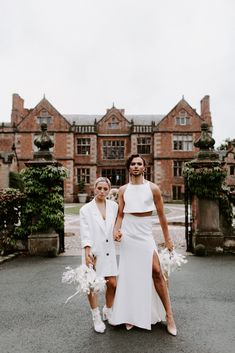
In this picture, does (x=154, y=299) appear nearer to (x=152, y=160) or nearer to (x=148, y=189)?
(x=148, y=189)

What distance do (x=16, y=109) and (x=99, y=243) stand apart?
120 feet

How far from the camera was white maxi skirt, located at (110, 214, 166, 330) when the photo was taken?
3.57m

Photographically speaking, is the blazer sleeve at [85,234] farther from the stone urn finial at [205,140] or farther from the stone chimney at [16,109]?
the stone chimney at [16,109]

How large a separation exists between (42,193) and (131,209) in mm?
4802

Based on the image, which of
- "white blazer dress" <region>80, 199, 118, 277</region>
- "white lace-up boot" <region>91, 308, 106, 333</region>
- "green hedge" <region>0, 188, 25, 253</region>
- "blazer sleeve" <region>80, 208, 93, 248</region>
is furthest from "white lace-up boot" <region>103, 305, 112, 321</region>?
"green hedge" <region>0, 188, 25, 253</region>

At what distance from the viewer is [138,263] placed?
11.9 feet

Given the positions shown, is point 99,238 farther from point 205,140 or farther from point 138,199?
point 205,140

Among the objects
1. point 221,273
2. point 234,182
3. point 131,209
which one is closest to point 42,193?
point 221,273

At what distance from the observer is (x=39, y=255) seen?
25.9 ft

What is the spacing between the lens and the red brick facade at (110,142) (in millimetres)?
36219

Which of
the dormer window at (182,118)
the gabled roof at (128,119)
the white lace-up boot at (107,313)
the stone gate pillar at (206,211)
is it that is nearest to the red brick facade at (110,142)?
the dormer window at (182,118)

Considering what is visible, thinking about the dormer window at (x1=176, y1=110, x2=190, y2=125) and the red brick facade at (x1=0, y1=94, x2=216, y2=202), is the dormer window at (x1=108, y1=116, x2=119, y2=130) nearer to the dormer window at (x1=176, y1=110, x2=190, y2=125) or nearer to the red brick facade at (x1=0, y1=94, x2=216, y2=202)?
the red brick facade at (x1=0, y1=94, x2=216, y2=202)

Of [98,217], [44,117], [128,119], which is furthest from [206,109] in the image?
[98,217]

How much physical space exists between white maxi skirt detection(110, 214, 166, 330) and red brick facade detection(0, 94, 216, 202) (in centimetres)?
3190
